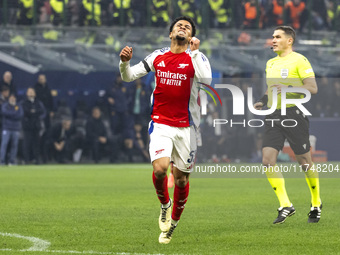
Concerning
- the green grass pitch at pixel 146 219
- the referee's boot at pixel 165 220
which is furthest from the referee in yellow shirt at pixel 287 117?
the referee's boot at pixel 165 220

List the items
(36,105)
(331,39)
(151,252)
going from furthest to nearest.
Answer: (331,39) → (36,105) → (151,252)

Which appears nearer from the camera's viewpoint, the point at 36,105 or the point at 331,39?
the point at 36,105

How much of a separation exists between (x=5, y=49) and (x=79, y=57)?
2140mm

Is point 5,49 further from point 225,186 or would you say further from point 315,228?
point 315,228

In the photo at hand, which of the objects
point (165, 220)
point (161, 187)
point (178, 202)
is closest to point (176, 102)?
point (161, 187)

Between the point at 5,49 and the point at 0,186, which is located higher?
the point at 5,49

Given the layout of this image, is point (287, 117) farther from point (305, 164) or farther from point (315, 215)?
point (315, 215)

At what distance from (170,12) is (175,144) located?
20.8 m

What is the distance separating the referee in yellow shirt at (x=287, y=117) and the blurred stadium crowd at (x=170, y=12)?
58.9 feet

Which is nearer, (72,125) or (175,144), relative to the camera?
(175,144)

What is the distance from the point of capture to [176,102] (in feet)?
28.8

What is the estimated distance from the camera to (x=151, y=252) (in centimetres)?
779

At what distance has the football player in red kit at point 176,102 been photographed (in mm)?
8648

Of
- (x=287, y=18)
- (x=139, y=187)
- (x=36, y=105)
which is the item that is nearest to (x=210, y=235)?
(x=139, y=187)
